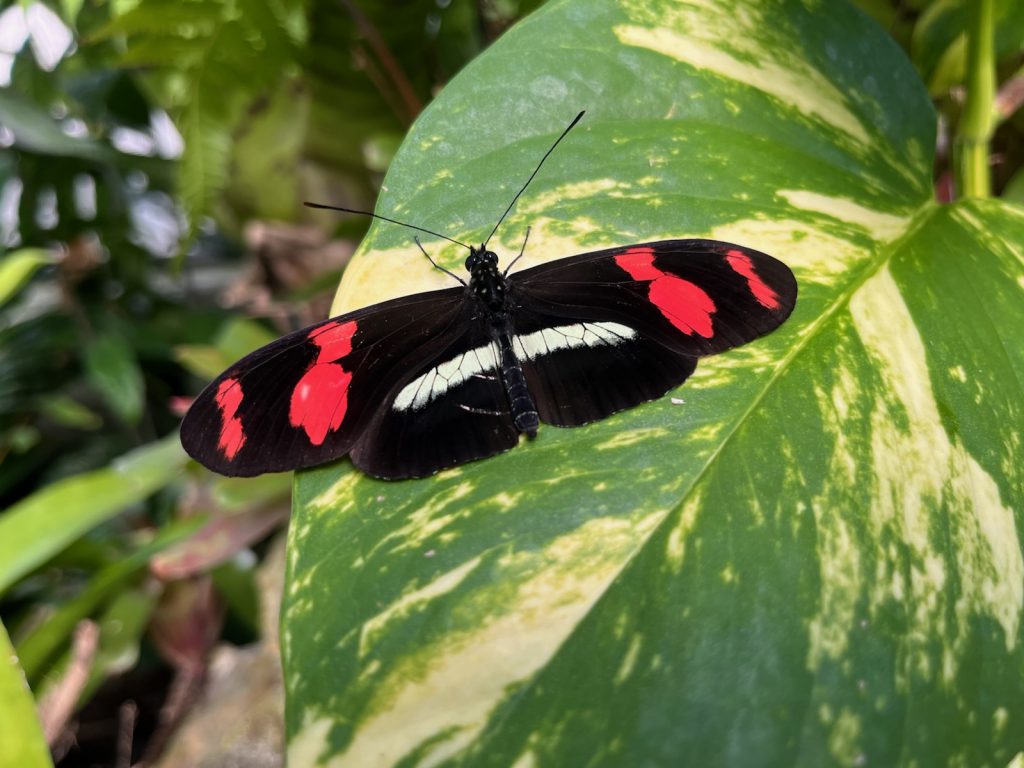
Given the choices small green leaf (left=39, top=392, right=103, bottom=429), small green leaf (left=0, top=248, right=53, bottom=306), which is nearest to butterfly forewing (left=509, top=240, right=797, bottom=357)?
small green leaf (left=0, top=248, right=53, bottom=306)

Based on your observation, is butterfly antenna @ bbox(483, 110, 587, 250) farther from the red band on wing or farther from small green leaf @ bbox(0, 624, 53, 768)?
small green leaf @ bbox(0, 624, 53, 768)

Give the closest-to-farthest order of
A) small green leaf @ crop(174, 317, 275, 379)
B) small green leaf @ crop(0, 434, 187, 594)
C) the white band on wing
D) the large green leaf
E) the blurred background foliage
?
the large green leaf → the white band on wing → small green leaf @ crop(0, 434, 187, 594) → the blurred background foliage → small green leaf @ crop(174, 317, 275, 379)

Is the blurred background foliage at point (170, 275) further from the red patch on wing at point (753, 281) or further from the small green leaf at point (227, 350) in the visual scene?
the red patch on wing at point (753, 281)

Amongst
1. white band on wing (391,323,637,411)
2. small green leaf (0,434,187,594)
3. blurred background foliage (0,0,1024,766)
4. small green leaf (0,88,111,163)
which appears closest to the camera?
white band on wing (391,323,637,411)

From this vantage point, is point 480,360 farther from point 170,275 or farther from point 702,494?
Result: point 170,275

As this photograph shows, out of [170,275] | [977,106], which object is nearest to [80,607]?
[170,275]

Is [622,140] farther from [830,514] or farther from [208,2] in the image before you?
[208,2]

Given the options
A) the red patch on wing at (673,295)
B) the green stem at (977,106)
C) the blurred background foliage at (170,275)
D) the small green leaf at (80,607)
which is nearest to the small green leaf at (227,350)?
the blurred background foliage at (170,275)

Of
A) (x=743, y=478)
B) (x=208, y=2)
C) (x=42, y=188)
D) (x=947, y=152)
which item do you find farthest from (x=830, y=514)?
(x=42, y=188)
